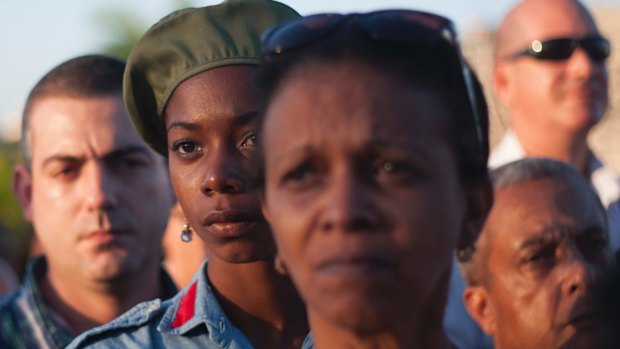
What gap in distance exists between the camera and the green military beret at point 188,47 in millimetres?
3400

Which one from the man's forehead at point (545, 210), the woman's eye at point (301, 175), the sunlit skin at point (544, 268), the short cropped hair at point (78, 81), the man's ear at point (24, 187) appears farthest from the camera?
the man's ear at point (24, 187)

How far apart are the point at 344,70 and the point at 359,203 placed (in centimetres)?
31

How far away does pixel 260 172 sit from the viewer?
2582 mm

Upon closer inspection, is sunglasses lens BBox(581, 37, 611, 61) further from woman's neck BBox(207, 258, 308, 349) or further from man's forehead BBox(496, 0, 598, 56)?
woman's neck BBox(207, 258, 308, 349)

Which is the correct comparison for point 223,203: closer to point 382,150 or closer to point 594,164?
point 382,150

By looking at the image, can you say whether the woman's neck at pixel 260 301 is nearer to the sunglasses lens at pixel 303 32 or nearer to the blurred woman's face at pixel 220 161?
the blurred woman's face at pixel 220 161

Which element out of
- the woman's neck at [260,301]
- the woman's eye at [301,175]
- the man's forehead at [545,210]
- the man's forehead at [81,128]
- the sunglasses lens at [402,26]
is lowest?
the man's forehead at [545,210]

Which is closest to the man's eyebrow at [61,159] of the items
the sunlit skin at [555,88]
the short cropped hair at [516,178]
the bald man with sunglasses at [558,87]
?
the short cropped hair at [516,178]

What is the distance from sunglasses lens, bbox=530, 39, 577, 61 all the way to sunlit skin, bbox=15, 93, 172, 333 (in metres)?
2.16

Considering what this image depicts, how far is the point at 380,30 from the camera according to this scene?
Result: 7.97 feet

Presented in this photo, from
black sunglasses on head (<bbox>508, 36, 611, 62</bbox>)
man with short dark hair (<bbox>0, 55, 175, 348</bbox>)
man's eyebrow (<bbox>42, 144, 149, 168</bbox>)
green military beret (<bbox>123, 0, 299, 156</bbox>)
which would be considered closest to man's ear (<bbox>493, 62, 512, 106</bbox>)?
black sunglasses on head (<bbox>508, 36, 611, 62</bbox>)

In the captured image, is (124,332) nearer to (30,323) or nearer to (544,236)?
(544,236)

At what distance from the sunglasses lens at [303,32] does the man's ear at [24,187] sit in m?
3.29

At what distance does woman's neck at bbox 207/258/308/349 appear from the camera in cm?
335
